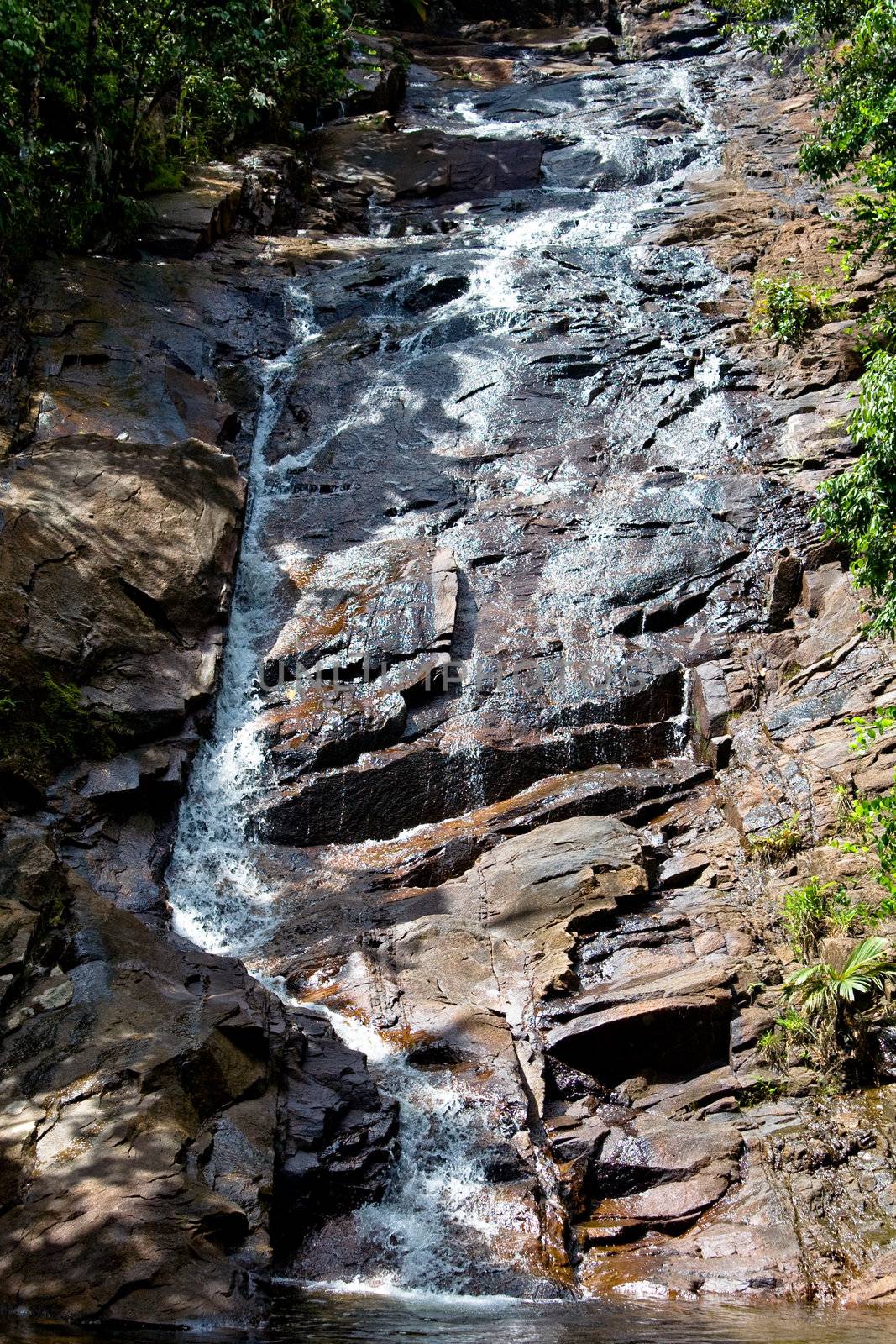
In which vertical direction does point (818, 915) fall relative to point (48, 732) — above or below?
below

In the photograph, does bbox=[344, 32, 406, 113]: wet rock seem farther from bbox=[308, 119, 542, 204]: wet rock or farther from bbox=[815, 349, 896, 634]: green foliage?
bbox=[815, 349, 896, 634]: green foliage

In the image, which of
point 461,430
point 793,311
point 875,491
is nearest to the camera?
point 875,491

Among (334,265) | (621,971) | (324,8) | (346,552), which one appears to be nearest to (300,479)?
(346,552)

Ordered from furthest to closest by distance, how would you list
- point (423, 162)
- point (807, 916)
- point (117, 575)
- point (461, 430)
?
point (423, 162), point (461, 430), point (117, 575), point (807, 916)

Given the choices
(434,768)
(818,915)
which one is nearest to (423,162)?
(434,768)

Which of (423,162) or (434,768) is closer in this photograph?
(434,768)

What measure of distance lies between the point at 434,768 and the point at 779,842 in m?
3.80

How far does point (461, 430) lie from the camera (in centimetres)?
1631

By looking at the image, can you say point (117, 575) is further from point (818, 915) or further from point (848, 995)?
point (848, 995)

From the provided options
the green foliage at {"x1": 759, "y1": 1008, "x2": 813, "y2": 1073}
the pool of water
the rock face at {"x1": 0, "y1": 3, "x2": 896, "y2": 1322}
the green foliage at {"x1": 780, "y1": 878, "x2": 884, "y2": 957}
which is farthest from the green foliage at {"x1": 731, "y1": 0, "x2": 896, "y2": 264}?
the pool of water

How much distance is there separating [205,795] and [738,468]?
342 inches

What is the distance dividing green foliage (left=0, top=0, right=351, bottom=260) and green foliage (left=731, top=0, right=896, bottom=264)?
29.1 ft

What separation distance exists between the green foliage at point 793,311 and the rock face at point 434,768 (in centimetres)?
43

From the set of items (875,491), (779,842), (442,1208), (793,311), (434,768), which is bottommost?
(442,1208)
